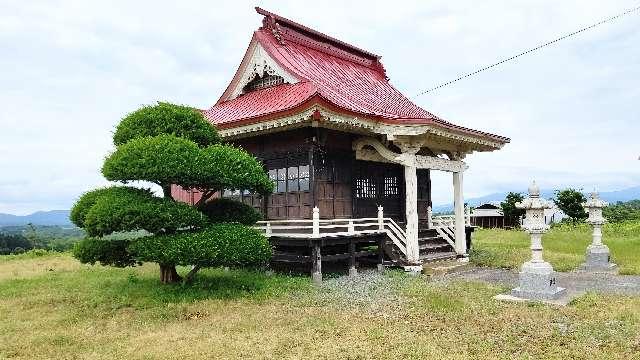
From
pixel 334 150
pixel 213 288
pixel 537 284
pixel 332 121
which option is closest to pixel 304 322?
pixel 213 288

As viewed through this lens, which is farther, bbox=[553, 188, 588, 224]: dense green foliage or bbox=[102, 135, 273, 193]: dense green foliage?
bbox=[553, 188, 588, 224]: dense green foliage

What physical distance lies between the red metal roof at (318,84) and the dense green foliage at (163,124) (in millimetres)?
2014

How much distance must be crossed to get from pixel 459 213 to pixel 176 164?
31.2 ft

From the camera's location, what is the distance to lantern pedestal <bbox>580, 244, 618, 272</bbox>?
13234 millimetres

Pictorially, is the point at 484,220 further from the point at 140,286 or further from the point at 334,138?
the point at 140,286

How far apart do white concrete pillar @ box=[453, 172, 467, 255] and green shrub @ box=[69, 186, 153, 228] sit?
9302 mm

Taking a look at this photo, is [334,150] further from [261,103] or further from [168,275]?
[168,275]

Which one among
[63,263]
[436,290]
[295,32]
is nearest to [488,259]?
[436,290]

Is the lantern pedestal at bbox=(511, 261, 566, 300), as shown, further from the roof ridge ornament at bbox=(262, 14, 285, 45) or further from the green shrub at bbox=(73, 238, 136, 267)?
the roof ridge ornament at bbox=(262, 14, 285, 45)

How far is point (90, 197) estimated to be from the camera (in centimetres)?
1045

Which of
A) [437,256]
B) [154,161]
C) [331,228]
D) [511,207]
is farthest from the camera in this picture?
[511,207]

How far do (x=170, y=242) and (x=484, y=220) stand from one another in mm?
36526

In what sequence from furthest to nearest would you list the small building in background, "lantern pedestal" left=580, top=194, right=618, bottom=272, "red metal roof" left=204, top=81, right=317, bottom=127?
the small building in background, "lantern pedestal" left=580, top=194, right=618, bottom=272, "red metal roof" left=204, top=81, right=317, bottom=127

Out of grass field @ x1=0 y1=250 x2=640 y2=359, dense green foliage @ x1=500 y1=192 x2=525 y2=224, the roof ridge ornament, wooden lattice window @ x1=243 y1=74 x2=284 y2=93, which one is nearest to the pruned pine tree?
grass field @ x1=0 y1=250 x2=640 y2=359
